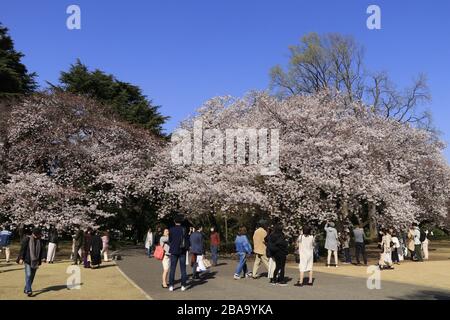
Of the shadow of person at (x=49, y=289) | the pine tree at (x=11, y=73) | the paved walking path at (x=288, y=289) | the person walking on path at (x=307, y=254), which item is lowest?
the shadow of person at (x=49, y=289)

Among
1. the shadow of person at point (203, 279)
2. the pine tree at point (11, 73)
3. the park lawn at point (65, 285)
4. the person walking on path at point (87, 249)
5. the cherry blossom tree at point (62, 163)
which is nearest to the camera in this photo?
the park lawn at point (65, 285)

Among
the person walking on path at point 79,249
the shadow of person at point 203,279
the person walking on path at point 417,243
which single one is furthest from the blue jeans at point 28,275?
the person walking on path at point 417,243

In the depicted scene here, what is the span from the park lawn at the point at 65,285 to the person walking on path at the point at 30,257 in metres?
0.33

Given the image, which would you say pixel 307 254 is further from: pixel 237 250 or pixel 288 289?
pixel 237 250

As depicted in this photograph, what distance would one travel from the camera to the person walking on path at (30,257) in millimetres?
10461

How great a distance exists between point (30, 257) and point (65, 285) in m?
2.12

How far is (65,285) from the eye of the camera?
12297 mm

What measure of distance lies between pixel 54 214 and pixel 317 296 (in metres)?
17.9

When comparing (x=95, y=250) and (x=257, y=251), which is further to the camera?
(x=95, y=250)

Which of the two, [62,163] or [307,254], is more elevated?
[62,163]

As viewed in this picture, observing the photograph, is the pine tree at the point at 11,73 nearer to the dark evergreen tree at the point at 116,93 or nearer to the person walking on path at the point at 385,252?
the dark evergreen tree at the point at 116,93

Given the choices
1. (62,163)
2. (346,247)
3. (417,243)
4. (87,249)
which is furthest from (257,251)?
(62,163)

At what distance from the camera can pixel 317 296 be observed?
381 inches

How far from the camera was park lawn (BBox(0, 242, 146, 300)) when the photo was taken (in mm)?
10234
